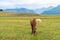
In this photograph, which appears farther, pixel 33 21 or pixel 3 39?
pixel 33 21

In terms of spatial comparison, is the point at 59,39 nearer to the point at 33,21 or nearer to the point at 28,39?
the point at 28,39

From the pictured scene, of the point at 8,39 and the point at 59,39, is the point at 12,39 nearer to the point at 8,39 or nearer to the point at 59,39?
the point at 8,39

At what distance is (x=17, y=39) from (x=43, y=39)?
6.20 ft

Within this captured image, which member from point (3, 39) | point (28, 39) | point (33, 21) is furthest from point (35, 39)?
point (33, 21)

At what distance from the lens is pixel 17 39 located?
511 inches

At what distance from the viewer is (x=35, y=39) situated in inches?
506

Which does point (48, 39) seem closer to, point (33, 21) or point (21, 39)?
point (21, 39)

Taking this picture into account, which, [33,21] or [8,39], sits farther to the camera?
[33,21]

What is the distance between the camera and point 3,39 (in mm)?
13180

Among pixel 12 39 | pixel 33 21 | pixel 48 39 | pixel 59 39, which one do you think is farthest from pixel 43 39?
pixel 33 21

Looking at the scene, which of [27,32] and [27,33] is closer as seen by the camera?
[27,33]

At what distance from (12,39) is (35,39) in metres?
1.65

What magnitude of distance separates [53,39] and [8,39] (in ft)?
10.6

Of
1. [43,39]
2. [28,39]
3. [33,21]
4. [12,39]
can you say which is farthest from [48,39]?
[33,21]
